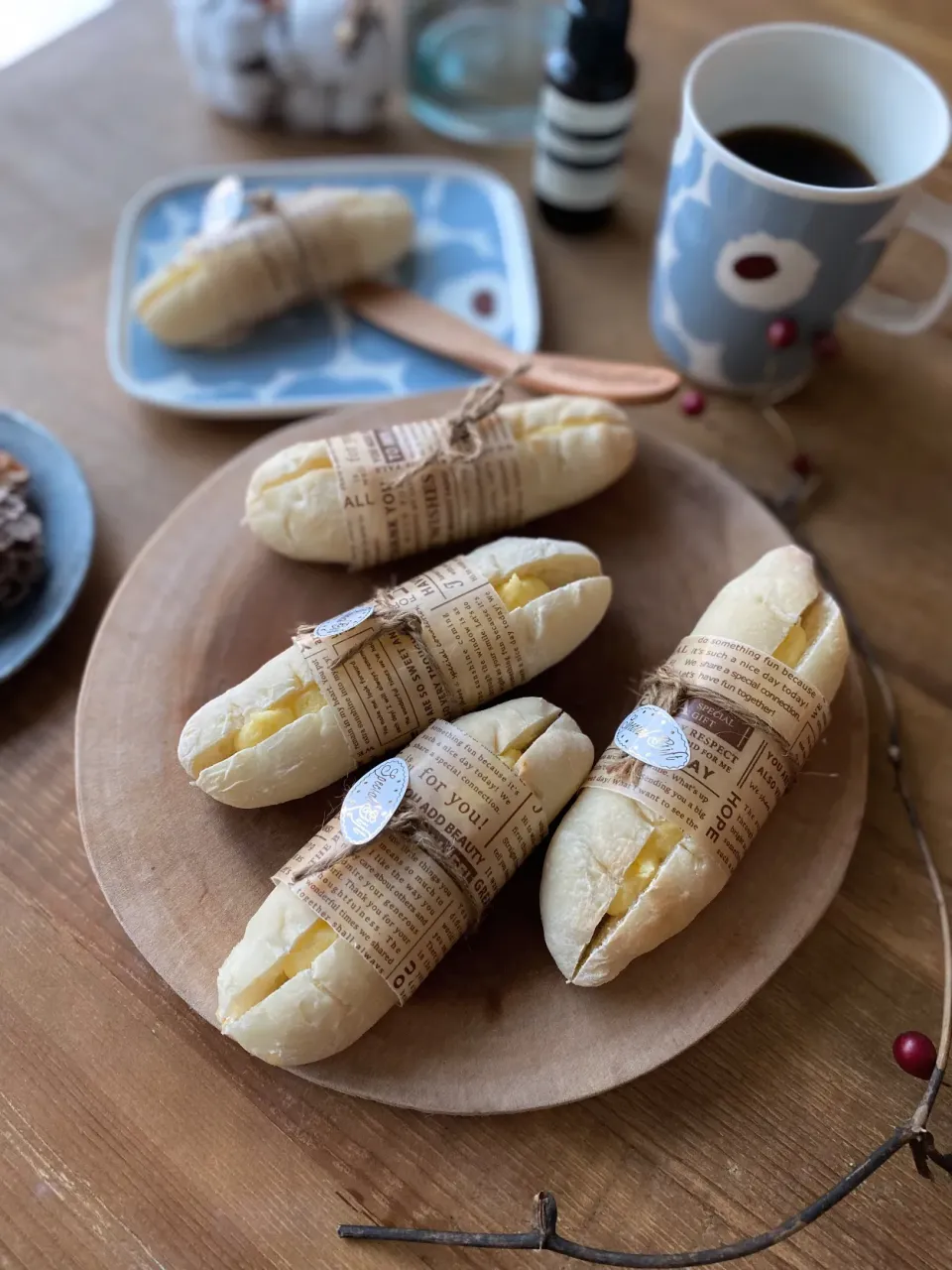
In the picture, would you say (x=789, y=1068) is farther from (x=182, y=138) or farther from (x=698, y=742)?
(x=182, y=138)

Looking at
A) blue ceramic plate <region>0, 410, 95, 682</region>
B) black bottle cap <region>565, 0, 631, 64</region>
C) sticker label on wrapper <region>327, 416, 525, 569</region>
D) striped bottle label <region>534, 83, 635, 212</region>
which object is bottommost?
blue ceramic plate <region>0, 410, 95, 682</region>

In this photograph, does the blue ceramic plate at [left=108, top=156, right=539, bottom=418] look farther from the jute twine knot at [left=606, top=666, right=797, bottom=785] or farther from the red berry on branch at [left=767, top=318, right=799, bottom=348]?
the jute twine knot at [left=606, top=666, right=797, bottom=785]

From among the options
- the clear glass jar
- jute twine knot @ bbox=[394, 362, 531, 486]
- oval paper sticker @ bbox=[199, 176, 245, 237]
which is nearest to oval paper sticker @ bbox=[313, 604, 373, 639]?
jute twine knot @ bbox=[394, 362, 531, 486]

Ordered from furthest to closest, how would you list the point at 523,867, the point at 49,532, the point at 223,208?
1. the point at 223,208
2. the point at 49,532
3. the point at 523,867

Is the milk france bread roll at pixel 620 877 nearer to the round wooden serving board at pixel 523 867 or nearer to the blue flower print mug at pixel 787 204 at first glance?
the round wooden serving board at pixel 523 867

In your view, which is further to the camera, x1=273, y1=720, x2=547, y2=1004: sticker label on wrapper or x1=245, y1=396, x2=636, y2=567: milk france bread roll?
x1=245, y1=396, x2=636, y2=567: milk france bread roll

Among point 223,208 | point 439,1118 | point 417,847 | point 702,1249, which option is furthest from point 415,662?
point 223,208

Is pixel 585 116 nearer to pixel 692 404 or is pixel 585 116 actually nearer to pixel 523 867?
pixel 692 404
